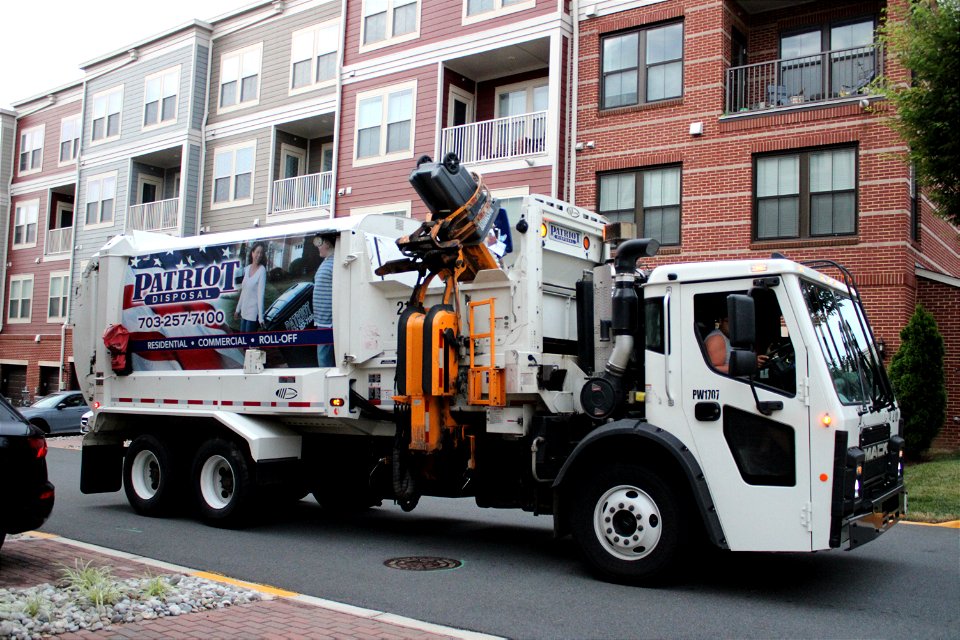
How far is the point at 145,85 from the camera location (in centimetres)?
2861

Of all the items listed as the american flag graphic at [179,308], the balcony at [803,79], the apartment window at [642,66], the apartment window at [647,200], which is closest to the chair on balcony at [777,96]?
the balcony at [803,79]

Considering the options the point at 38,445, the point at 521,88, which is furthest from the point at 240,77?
the point at 38,445

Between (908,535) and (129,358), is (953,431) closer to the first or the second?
(908,535)

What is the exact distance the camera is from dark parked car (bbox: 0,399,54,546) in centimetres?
698

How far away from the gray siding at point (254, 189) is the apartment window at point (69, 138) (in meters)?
8.75

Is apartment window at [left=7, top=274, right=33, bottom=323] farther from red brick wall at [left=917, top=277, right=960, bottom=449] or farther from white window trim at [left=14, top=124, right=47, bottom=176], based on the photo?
red brick wall at [left=917, top=277, right=960, bottom=449]

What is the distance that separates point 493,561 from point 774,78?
1305 centimetres

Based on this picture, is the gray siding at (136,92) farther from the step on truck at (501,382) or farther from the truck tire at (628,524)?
the truck tire at (628,524)

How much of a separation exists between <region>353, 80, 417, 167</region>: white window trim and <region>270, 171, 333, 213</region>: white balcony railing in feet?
4.28

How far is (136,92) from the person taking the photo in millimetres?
28891

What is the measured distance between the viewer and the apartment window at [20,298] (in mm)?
34094

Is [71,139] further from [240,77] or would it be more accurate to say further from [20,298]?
[240,77]

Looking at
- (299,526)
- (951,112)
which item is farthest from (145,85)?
(951,112)

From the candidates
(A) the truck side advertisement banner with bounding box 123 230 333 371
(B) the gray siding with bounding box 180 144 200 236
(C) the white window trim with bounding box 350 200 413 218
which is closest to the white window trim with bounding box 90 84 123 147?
(B) the gray siding with bounding box 180 144 200 236
